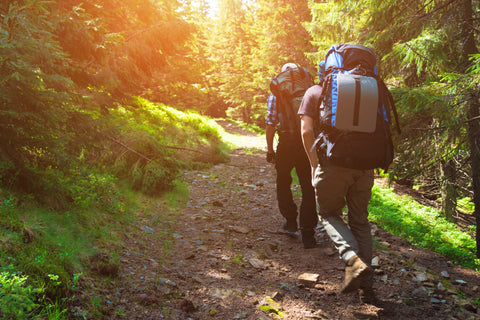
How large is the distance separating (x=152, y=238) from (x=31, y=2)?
341 cm

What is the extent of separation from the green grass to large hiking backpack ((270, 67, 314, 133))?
3616 millimetres

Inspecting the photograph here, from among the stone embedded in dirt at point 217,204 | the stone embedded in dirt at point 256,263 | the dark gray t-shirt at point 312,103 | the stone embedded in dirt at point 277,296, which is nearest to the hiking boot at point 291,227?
the stone embedded in dirt at point 256,263

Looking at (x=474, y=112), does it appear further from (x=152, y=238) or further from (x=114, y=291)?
(x=114, y=291)

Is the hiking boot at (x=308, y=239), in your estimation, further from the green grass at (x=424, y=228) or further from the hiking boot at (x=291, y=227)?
the green grass at (x=424, y=228)

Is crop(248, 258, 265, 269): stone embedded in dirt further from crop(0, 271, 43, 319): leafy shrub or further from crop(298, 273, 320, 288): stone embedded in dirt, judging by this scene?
crop(0, 271, 43, 319): leafy shrub

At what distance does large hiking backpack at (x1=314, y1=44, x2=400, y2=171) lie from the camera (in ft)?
9.55

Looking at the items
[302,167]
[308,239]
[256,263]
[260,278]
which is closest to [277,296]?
[260,278]

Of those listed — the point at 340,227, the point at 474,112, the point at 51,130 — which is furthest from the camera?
the point at 474,112

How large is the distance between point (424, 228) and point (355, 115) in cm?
592

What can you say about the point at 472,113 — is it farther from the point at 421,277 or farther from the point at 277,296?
the point at 277,296

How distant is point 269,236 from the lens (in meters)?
5.16

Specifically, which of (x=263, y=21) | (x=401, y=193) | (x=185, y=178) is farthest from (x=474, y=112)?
(x=263, y=21)

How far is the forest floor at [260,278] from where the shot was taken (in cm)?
297

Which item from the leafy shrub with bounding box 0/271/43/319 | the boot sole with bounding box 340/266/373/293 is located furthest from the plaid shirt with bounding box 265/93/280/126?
the leafy shrub with bounding box 0/271/43/319
